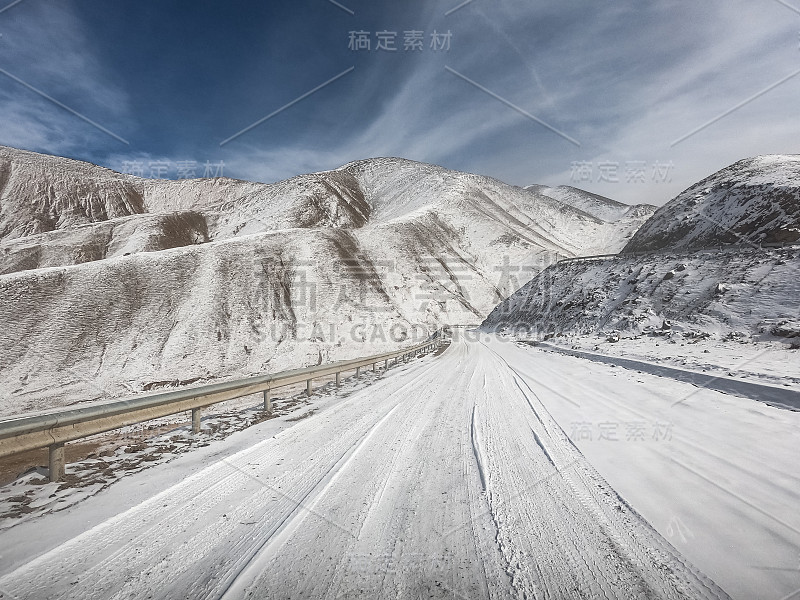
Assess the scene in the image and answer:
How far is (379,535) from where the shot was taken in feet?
8.41

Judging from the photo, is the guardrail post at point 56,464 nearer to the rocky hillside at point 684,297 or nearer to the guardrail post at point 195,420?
the guardrail post at point 195,420

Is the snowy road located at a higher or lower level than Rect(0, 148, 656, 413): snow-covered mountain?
lower

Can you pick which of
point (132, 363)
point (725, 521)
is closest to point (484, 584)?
point (725, 521)

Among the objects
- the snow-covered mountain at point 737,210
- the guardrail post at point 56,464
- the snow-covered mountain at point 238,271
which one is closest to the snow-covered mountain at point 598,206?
the snow-covered mountain at point 238,271

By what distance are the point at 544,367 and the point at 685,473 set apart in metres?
8.97

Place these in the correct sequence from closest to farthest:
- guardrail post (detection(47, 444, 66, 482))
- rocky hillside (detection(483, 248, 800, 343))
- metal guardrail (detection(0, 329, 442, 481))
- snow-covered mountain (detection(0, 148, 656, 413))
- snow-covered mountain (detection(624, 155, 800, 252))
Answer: metal guardrail (detection(0, 329, 442, 481)), guardrail post (detection(47, 444, 66, 482)), rocky hillside (detection(483, 248, 800, 343)), snow-covered mountain (detection(624, 155, 800, 252)), snow-covered mountain (detection(0, 148, 656, 413))

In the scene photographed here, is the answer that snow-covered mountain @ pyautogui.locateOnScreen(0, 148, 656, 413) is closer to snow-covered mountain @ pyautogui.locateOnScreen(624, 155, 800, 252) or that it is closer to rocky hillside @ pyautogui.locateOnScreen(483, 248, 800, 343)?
rocky hillside @ pyautogui.locateOnScreen(483, 248, 800, 343)

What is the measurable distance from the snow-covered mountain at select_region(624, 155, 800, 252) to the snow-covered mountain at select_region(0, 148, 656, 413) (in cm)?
2644

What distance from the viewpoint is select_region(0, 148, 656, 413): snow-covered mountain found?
23.4 m

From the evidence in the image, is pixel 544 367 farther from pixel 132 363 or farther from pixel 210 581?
pixel 132 363

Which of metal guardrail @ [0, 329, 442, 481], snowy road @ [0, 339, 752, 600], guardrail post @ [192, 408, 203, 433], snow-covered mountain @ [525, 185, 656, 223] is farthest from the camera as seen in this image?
snow-covered mountain @ [525, 185, 656, 223]

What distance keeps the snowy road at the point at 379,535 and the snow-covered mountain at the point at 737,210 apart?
28.6m

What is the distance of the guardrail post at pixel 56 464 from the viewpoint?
143 inches

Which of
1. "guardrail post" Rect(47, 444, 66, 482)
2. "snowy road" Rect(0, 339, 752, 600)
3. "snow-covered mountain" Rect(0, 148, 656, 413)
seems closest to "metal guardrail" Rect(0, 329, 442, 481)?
"guardrail post" Rect(47, 444, 66, 482)
